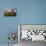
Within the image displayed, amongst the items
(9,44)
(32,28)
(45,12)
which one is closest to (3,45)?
(9,44)

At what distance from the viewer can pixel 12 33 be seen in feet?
10.8

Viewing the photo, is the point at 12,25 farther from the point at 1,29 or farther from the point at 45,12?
the point at 45,12

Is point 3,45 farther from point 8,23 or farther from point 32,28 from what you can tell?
point 32,28

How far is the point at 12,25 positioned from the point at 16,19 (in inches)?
7.6

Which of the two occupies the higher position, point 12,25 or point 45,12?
point 45,12

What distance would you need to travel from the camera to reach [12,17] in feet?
10.9

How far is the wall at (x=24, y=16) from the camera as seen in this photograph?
3.32m

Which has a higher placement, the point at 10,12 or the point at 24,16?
the point at 10,12

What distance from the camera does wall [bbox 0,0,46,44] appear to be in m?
3.32

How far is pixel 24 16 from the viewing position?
3.33 metres

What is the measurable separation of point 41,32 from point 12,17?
86 centimetres

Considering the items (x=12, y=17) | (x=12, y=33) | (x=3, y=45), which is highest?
(x=12, y=17)

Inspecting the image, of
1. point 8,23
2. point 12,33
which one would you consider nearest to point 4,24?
point 8,23

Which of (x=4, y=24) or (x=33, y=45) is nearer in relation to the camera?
(x=33, y=45)
